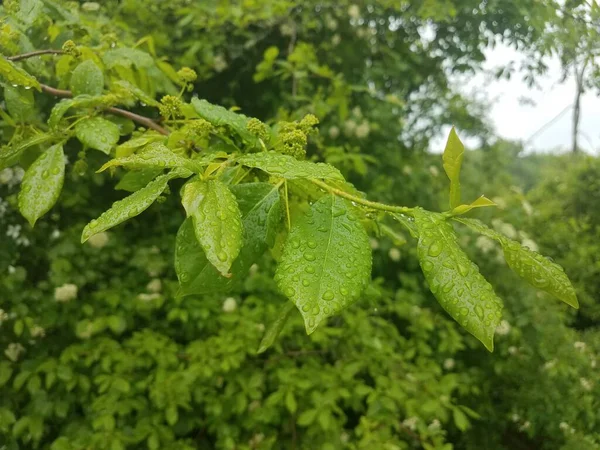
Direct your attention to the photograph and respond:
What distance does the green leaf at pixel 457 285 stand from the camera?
47 cm

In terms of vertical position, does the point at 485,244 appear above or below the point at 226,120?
below

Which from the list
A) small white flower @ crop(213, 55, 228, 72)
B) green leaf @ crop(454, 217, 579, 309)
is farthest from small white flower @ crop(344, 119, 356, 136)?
green leaf @ crop(454, 217, 579, 309)

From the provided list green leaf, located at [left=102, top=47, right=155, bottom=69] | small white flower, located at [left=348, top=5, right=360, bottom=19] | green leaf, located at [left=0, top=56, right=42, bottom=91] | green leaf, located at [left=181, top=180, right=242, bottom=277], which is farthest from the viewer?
small white flower, located at [left=348, top=5, right=360, bottom=19]

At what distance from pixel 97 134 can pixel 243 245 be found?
0.35 meters

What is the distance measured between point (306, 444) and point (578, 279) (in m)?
2.70

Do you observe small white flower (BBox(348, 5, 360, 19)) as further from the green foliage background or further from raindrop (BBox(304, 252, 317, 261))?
raindrop (BBox(304, 252, 317, 261))

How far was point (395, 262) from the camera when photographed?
8.67ft

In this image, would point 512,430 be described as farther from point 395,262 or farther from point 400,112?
point 400,112

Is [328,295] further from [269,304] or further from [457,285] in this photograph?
[269,304]

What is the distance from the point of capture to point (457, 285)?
0.48 metres

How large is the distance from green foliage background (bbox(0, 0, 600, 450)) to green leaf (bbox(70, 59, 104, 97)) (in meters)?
0.10

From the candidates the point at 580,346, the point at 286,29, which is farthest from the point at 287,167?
the point at 580,346

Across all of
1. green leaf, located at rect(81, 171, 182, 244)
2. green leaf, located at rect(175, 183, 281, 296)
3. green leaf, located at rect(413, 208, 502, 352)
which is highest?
green leaf, located at rect(413, 208, 502, 352)

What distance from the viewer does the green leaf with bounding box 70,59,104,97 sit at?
833 millimetres
